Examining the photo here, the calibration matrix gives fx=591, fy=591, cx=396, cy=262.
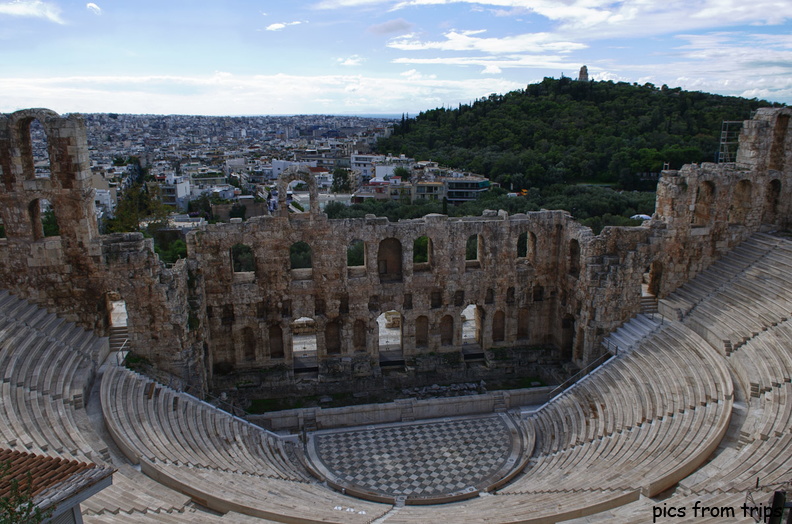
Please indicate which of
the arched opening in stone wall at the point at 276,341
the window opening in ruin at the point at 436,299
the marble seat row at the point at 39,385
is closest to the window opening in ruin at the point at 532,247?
the window opening in ruin at the point at 436,299

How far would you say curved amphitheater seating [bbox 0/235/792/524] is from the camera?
1574cm

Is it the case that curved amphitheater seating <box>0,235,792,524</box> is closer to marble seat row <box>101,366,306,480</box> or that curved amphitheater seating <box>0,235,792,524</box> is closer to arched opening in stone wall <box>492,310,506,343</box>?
marble seat row <box>101,366,306,480</box>

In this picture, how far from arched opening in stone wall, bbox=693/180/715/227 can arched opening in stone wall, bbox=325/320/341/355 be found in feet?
57.4

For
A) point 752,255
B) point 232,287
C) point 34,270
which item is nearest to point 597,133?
point 752,255

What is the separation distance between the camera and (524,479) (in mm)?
20797

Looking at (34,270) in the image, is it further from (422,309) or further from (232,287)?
(422,309)

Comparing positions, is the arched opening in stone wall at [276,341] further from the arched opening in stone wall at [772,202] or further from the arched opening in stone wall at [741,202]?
the arched opening in stone wall at [772,202]

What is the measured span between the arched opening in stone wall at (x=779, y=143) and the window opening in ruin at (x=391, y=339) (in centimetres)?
1978

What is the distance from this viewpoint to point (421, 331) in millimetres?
29703

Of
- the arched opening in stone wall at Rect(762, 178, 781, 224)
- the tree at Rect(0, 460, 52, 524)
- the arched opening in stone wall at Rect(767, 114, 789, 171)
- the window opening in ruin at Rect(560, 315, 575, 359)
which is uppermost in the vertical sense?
the arched opening in stone wall at Rect(767, 114, 789, 171)

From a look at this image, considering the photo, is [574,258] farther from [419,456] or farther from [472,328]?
[419,456]

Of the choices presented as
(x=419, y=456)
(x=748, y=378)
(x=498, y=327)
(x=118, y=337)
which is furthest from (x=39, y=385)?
(x=748, y=378)

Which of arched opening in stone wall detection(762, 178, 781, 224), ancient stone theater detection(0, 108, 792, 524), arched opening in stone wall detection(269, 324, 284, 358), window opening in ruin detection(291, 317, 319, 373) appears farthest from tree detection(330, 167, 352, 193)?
arched opening in stone wall detection(762, 178, 781, 224)

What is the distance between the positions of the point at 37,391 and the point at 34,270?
6596mm
